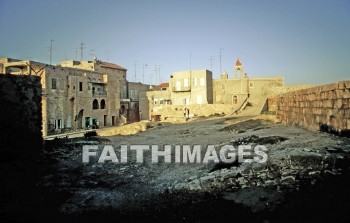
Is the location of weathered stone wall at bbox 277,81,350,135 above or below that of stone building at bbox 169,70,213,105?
below

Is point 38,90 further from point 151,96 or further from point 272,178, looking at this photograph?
point 151,96

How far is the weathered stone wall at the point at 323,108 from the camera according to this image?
6434 millimetres

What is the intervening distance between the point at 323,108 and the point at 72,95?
113 feet

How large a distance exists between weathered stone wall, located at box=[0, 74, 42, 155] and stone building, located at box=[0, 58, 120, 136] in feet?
92.7

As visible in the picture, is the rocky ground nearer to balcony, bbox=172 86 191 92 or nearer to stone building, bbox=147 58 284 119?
stone building, bbox=147 58 284 119

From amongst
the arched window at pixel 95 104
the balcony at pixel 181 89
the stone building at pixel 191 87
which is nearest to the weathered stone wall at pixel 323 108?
the stone building at pixel 191 87

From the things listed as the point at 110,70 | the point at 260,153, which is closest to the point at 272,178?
the point at 260,153

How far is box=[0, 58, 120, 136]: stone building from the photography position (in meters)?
31.9

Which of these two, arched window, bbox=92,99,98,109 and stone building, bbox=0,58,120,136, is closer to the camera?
stone building, bbox=0,58,120,136

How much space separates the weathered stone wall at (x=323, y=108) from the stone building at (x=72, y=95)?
1173 inches

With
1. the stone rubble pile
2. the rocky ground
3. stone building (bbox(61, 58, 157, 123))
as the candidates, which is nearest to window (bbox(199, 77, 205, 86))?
stone building (bbox(61, 58, 157, 123))

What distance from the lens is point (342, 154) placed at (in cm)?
459

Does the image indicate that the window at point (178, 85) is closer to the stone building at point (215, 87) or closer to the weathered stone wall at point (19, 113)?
the stone building at point (215, 87)

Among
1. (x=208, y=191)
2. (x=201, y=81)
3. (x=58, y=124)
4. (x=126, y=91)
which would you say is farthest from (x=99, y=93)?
(x=208, y=191)
